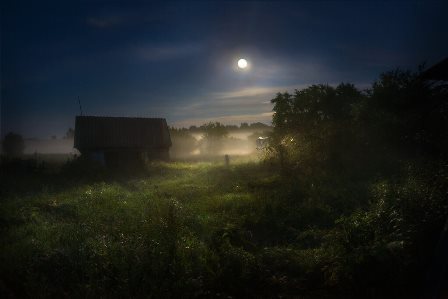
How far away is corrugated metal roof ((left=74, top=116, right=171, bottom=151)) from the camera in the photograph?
36625 mm

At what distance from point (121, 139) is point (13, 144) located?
6328cm

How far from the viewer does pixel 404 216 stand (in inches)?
291

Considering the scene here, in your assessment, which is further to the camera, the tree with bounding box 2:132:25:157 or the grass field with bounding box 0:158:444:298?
the tree with bounding box 2:132:25:157

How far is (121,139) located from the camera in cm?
3784

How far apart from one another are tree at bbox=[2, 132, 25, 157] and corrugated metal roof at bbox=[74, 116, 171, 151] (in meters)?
58.2

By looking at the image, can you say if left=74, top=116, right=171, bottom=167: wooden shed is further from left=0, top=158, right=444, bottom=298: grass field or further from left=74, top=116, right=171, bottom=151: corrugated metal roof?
left=0, top=158, right=444, bottom=298: grass field

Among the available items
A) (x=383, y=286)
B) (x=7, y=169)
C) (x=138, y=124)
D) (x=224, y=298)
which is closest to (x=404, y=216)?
(x=383, y=286)

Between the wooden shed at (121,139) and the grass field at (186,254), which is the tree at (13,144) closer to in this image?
the wooden shed at (121,139)

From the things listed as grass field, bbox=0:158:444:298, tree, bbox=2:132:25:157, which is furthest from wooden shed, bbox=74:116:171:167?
tree, bbox=2:132:25:157

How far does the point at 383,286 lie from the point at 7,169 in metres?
26.1

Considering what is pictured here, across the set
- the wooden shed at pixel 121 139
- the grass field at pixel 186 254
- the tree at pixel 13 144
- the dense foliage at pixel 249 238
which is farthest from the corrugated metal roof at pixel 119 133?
the tree at pixel 13 144

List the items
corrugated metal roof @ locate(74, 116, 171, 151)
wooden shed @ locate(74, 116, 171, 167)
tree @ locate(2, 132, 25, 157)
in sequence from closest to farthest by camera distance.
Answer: wooden shed @ locate(74, 116, 171, 167) < corrugated metal roof @ locate(74, 116, 171, 151) < tree @ locate(2, 132, 25, 157)

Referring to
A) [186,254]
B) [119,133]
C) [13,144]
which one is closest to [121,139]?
[119,133]

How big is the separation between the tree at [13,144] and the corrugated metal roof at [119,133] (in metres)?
58.2
